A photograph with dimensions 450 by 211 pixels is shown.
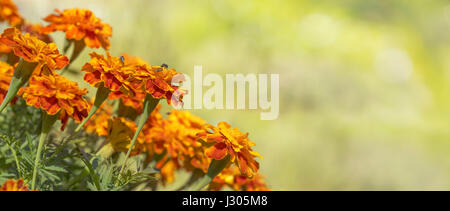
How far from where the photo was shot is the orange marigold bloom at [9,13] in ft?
3.28

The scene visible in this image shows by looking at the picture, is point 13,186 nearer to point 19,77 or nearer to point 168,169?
point 19,77

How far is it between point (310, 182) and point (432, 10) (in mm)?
1454

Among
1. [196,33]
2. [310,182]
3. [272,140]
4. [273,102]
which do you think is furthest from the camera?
[196,33]

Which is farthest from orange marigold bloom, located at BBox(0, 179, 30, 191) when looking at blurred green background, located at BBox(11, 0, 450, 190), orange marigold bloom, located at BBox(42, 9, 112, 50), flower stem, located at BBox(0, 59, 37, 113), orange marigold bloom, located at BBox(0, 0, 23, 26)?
blurred green background, located at BBox(11, 0, 450, 190)

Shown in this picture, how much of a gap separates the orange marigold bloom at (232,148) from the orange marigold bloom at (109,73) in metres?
0.14

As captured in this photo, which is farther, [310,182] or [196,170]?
[310,182]

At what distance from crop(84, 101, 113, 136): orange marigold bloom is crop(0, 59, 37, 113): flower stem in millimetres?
186

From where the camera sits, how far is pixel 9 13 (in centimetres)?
101

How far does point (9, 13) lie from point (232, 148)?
0.75 metres

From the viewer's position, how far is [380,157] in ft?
6.86

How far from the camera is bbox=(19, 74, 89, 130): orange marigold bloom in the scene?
542 millimetres

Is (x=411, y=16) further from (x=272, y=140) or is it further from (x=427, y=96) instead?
(x=272, y=140)
